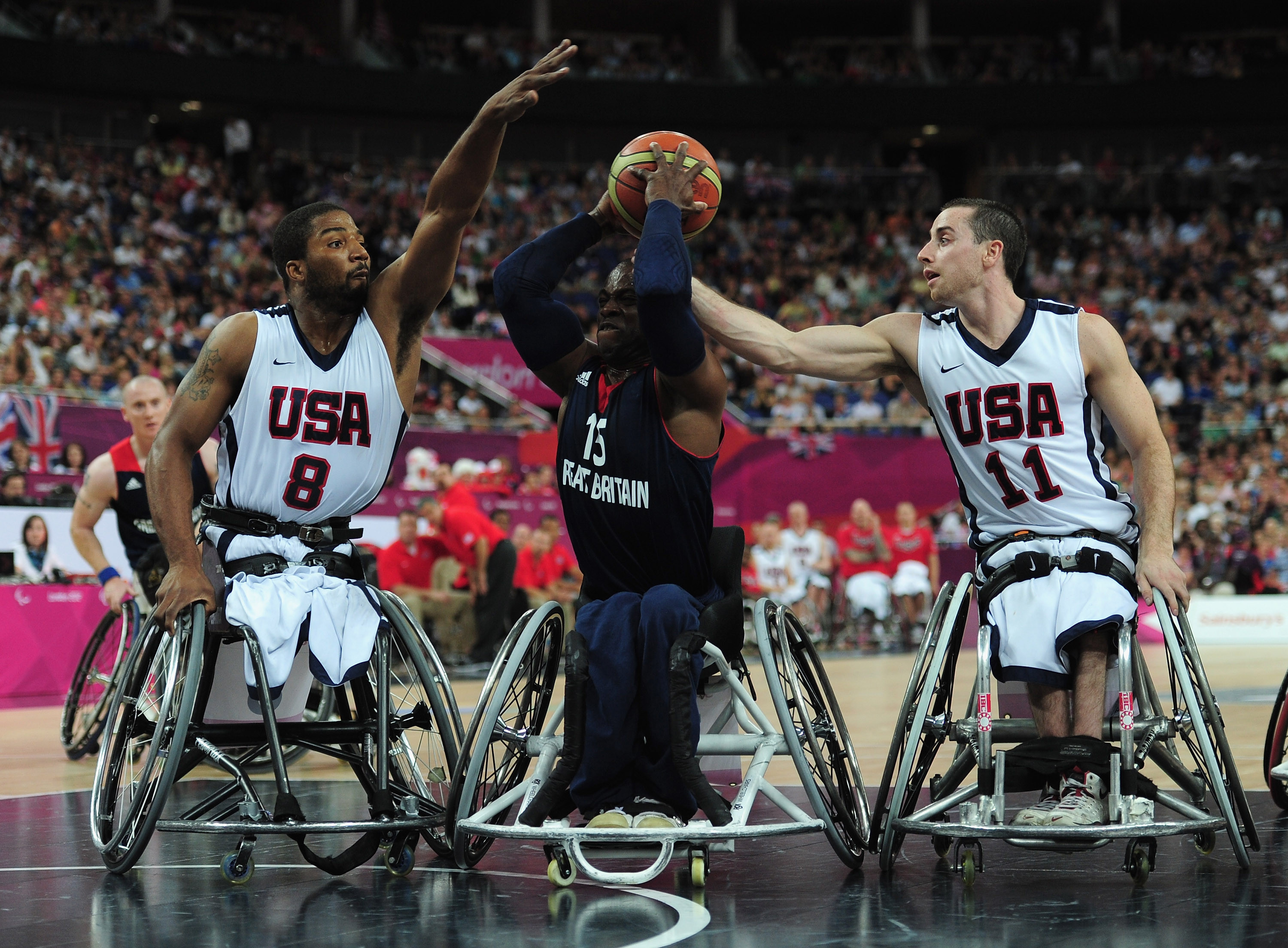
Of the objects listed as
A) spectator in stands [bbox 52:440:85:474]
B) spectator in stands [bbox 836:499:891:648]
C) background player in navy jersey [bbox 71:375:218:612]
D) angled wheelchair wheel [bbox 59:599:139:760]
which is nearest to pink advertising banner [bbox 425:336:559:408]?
spectator in stands [bbox 836:499:891:648]

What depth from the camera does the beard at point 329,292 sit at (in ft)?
16.4

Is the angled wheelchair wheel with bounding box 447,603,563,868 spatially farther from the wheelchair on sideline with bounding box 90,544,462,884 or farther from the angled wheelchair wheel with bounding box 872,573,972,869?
the angled wheelchair wheel with bounding box 872,573,972,869

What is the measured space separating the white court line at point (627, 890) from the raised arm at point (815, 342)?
1770mm

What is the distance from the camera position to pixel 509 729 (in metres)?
4.53

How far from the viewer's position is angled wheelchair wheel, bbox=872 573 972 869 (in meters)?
4.29

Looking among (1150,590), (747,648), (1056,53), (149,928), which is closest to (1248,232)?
(1056,53)

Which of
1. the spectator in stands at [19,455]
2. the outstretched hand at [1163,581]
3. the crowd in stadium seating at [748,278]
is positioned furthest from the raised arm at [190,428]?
the crowd in stadium seating at [748,278]

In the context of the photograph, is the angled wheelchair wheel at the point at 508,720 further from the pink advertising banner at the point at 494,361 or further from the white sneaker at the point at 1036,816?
the pink advertising banner at the point at 494,361

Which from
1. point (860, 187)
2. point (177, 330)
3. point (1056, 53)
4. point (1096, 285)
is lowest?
point (177, 330)

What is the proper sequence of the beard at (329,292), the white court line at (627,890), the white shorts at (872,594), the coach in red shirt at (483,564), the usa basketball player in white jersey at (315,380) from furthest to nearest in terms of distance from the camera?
the white shorts at (872,594)
the coach in red shirt at (483,564)
the beard at (329,292)
the usa basketball player in white jersey at (315,380)
the white court line at (627,890)

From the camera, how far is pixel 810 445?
Result: 18250mm

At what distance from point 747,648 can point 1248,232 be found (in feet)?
54.8

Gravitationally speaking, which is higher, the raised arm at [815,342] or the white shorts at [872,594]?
the raised arm at [815,342]

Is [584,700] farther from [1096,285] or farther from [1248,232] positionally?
[1248,232]
